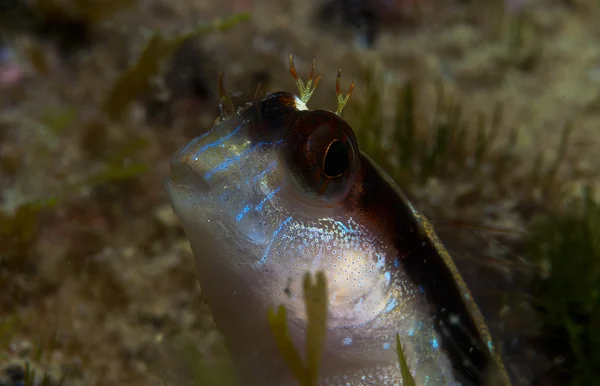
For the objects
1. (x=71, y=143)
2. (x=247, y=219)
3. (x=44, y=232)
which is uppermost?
(x=247, y=219)

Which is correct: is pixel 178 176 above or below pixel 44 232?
above

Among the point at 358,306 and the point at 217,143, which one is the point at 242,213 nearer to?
the point at 217,143

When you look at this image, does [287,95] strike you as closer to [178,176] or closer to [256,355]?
[178,176]

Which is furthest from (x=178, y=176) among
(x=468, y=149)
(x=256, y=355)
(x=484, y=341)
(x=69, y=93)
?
(x=69, y=93)

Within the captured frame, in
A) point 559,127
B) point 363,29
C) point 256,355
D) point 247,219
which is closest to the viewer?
point 247,219

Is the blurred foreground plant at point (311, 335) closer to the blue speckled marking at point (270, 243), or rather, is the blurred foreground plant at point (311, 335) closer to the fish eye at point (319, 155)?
the blue speckled marking at point (270, 243)

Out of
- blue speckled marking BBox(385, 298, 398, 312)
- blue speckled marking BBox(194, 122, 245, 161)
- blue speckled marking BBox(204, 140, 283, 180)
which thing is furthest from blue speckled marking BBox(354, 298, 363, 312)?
blue speckled marking BBox(194, 122, 245, 161)

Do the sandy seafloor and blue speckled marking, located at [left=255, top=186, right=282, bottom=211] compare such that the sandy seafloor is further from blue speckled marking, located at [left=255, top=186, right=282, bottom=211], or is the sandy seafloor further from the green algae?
blue speckled marking, located at [left=255, top=186, right=282, bottom=211]
